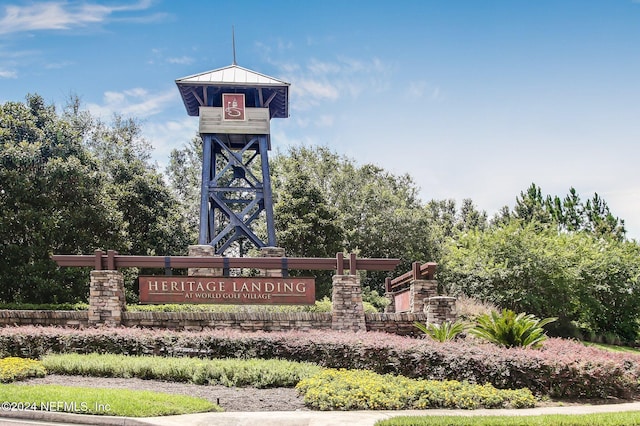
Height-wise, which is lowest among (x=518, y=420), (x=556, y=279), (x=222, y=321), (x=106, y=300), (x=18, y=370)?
(x=518, y=420)

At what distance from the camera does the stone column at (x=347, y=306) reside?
15.6m

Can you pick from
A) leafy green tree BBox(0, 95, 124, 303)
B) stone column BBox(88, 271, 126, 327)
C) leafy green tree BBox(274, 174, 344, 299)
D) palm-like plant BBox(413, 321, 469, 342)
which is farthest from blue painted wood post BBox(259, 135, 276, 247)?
palm-like plant BBox(413, 321, 469, 342)

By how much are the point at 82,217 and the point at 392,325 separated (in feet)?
47.4

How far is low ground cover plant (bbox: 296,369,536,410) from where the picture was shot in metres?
9.20

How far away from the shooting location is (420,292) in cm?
1700

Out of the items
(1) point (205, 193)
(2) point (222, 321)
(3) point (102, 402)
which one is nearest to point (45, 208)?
(1) point (205, 193)

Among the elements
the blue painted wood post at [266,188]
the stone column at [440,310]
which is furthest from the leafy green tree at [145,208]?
the stone column at [440,310]

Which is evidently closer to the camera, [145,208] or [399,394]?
[399,394]

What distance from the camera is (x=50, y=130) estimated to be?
2552 cm

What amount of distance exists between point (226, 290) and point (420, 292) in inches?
217

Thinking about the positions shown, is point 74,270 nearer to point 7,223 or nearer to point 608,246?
point 7,223

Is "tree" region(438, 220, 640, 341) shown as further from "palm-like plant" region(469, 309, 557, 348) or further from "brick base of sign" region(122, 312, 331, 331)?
"brick base of sign" region(122, 312, 331, 331)

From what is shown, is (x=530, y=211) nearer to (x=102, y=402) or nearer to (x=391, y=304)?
(x=391, y=304)

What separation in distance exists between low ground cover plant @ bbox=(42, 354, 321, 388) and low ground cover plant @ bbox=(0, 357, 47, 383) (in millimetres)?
481
